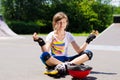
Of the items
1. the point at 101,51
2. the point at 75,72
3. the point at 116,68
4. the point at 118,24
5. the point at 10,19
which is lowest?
the point at 75,72

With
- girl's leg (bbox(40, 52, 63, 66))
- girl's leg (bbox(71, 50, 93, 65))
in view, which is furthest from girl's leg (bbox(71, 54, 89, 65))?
girl's leg (bbox(40, 52, 63, 66))

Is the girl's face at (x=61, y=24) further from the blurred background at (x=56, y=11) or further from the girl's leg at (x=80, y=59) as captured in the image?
the blurred background at (x=56, y=11)

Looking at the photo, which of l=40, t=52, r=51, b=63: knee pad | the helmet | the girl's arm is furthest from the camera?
l=40, t=52, r=51, b=63: knee pad

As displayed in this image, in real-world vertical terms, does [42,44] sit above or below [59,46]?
below

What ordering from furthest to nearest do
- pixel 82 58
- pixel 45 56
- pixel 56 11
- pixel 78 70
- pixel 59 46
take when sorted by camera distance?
1. pixel 56 11
2. pixel 59 46
3. pixel 82 58
4. pixel 45 56
5. pixel 78 70

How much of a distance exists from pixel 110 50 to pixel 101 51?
0.31 metres

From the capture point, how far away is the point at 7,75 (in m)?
5.66

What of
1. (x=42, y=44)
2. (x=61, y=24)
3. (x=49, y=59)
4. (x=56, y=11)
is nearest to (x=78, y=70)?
(x=49, y=59)

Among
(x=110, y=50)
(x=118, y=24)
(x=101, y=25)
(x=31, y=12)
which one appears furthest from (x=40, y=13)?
(x=110, y=50)

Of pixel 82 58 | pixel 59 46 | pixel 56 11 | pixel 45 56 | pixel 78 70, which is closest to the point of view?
pixel 78 70

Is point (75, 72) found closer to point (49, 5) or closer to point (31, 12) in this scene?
point (31, 12)

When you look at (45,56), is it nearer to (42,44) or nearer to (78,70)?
(42,44)

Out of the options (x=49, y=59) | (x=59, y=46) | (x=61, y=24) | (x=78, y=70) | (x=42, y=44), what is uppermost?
(x=61, y=24)

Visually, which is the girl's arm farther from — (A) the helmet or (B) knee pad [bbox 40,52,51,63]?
(A) the helmet
